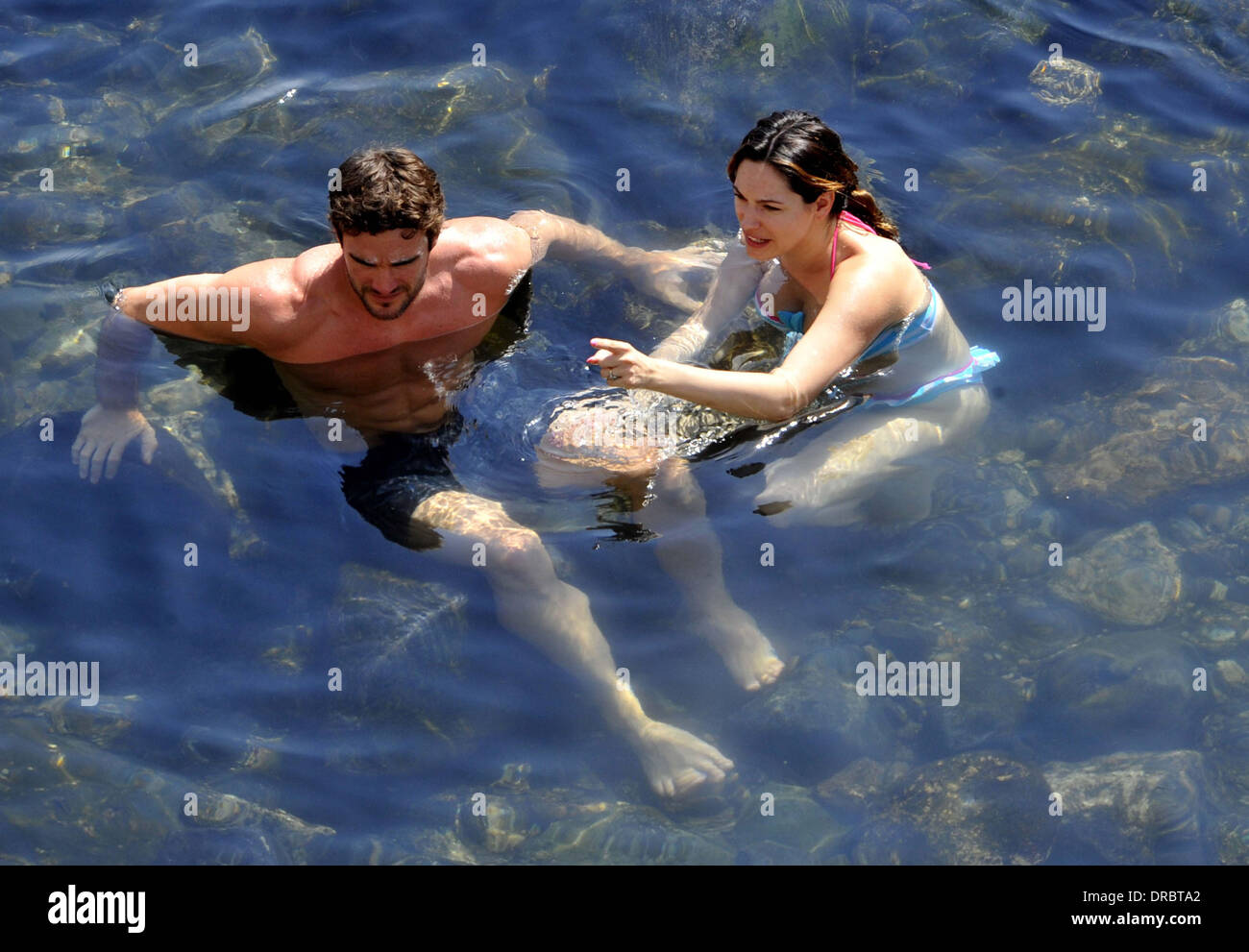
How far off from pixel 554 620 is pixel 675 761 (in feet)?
2.60

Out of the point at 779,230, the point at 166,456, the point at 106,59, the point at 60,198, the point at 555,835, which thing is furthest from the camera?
the point at 106,59

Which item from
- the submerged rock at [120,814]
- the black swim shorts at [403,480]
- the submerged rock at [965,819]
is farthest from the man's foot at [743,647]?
the submerged rock at [120,814]

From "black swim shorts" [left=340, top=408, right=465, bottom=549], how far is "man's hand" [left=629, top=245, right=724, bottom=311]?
55.2 inches

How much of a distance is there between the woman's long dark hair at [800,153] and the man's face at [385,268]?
143 cm

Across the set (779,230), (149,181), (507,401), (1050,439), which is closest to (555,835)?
(507,401)

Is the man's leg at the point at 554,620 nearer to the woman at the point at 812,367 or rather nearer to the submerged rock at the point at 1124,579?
the woman at the point at 812,367

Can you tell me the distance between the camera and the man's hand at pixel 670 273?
21.9ft

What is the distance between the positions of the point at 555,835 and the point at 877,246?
9.34ft

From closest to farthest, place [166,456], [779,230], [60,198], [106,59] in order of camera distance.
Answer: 1. [779,230]
2. [166,456]
3. [60,198]
4. [106,59]

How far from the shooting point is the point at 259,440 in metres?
5.94

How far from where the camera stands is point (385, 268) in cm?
540

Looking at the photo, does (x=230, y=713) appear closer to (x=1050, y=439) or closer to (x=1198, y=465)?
(x=1050, y=439)

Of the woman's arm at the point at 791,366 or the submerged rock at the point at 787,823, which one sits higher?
the woman's arm at the point at 791,366

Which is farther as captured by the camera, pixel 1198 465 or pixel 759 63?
pixel 759 63
